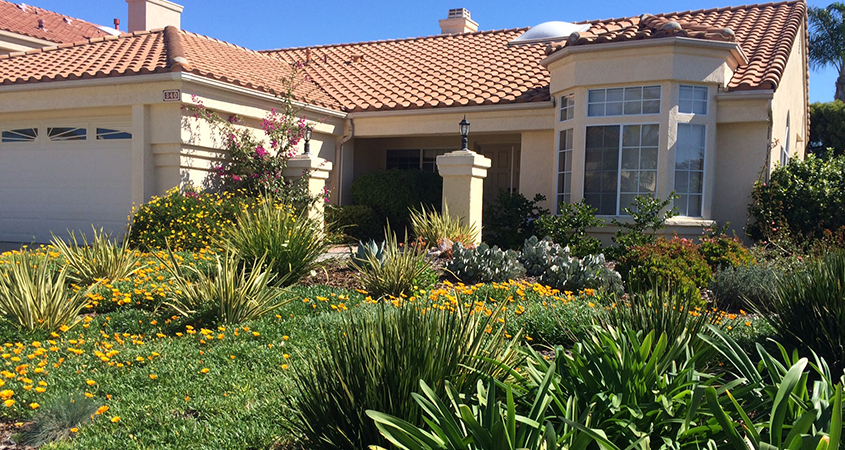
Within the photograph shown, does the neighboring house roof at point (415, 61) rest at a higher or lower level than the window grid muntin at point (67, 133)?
higher

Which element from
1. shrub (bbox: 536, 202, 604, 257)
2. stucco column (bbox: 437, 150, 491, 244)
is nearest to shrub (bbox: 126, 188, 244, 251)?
stucco column (bbox: 437, 150, 491, 244)

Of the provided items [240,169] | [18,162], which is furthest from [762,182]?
[18,162]

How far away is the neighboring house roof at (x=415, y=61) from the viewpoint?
12.8 m

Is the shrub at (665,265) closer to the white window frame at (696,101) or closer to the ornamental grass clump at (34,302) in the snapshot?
the white window frame at (696,101)

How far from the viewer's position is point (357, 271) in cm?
875

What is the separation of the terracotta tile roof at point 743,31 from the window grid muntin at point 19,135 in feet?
34.3

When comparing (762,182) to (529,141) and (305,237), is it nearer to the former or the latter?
(529,141)

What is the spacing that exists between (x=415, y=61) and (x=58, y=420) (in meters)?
15.1

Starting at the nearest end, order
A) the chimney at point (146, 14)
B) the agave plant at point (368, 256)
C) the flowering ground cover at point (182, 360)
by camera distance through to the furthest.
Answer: the flowering ground cover at point (182, 360)
the agave plant at point (368, 256)
the chimney at point (146, 14)

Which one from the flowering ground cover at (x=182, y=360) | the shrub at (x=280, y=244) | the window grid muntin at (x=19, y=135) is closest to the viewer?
the flowering ground cover at (x=182, y=360)

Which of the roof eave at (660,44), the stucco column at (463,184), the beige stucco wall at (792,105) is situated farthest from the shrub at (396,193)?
the beige stucco wall at (792,105)

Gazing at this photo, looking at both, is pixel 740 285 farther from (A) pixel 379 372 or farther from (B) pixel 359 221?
(B) pixel 359 221

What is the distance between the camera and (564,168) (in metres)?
13.5

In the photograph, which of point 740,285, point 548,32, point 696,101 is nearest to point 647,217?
point 696,101
